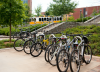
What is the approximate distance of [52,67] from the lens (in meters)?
4.78

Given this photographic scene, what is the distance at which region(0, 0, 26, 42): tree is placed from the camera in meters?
9.50

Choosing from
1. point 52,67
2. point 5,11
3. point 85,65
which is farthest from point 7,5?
point 85,65

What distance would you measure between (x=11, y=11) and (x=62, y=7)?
1534 centimetres

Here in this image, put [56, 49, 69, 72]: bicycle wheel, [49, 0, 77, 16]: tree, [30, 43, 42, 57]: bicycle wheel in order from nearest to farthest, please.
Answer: [56, 49, 69, 72]: bicycle wheel < [30, 43, 42, 57]: bicycle wheel < [49, 0, 77, 16]: tree

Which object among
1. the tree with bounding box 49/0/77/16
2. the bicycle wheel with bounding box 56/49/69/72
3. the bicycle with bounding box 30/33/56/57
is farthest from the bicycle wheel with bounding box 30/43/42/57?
the tree with bounding box 49/0/77/16

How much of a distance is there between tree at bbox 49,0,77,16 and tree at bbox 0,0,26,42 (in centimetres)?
1424

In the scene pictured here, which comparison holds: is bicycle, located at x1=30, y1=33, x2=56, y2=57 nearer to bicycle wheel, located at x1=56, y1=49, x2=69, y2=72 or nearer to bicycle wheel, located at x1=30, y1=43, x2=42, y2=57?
bicycle wheel, located at x1=30, y1=43, x2=42, y2=57

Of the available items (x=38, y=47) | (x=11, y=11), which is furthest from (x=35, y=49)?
(x=11, y=11)

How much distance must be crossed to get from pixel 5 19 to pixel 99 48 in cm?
777

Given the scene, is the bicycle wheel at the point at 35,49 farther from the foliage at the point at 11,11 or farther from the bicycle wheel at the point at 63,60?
the foliage at the point at 11,11

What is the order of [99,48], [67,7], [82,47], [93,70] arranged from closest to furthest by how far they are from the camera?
1. [93,70]
2. [82,47]
3. [99,48]
4. [67,7]

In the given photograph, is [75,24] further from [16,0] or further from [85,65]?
[85,65]

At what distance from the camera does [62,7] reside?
77.0 feet

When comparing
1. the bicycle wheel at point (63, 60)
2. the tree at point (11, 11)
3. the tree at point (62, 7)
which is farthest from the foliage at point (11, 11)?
the tree at point (62, 7)
